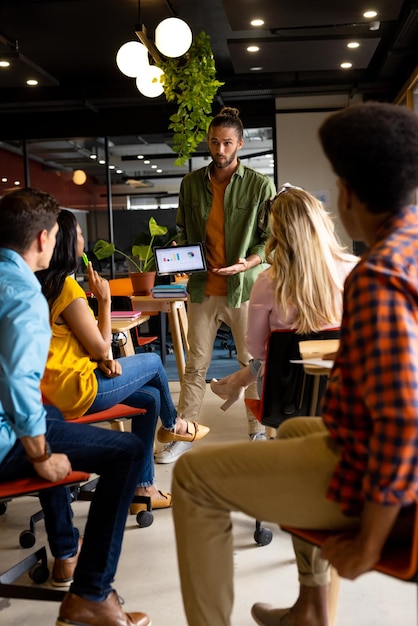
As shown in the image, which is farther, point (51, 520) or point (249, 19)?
point (249, 19)

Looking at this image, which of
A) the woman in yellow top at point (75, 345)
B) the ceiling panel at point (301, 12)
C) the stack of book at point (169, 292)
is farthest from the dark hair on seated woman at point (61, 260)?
the ceiling panel at point (301, 12)

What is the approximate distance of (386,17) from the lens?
6.24m

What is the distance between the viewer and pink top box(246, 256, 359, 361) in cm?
258

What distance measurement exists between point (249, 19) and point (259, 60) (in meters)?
1.47

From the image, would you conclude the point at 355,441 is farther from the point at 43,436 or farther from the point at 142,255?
the point at 142,255

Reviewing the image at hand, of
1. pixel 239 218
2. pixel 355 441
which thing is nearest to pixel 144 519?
pixel 239 218

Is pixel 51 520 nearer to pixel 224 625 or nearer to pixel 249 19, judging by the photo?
pixel 224 625

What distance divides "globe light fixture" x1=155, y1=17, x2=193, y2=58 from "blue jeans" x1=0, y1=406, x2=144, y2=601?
3873 mm

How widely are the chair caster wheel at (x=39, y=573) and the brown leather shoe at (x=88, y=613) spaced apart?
1.61 ft

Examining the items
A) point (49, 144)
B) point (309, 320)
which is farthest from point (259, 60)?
point (309, 320)

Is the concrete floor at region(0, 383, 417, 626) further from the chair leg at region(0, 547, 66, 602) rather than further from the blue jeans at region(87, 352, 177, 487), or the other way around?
the blue jeans at region(87, 352, 177, 487)

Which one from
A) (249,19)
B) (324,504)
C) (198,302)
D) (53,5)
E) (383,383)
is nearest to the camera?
(383,383)

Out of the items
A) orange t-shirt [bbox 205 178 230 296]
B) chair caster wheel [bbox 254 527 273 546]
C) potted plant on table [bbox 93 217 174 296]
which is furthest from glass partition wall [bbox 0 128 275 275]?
chair caster wheel [bbox 254 527 273 546]

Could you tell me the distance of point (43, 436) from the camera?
73.9 inches
